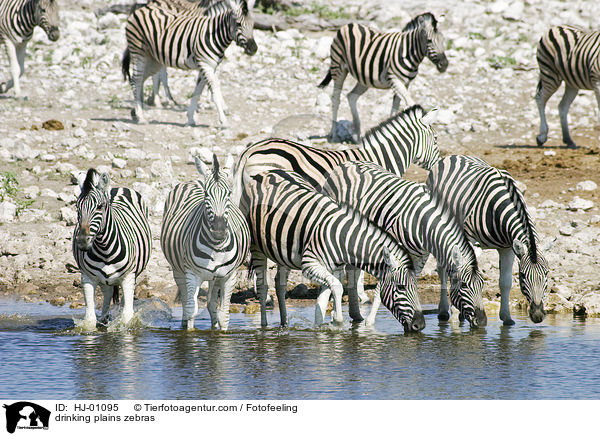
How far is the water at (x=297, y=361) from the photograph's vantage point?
7.85 meters

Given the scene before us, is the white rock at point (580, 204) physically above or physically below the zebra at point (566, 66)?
below

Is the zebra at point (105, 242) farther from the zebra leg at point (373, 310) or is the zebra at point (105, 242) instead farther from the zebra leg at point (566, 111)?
the zebra leg at point (566, 111)

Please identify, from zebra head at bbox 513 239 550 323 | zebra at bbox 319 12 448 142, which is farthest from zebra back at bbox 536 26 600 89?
zebra head at bbox 513 239 550 323

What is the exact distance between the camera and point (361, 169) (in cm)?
1066

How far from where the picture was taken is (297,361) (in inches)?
344

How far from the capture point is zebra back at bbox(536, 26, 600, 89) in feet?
56.9

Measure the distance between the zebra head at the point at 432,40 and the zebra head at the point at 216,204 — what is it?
26.2 ft

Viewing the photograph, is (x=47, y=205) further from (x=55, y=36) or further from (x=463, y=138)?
(x=463, y=138)

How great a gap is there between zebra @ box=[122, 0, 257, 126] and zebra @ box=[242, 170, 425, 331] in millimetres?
6924

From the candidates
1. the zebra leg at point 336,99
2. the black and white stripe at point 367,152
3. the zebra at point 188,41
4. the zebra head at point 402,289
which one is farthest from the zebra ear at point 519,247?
the zebra at point 188,41

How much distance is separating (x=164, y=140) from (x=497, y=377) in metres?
9.39

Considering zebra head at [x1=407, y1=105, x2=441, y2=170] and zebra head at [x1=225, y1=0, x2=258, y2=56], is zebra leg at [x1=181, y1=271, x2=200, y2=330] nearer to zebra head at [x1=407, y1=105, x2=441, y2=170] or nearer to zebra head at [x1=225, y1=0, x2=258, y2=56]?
zebra head at [x1=407, y1=105, x2=441, y2=170]
